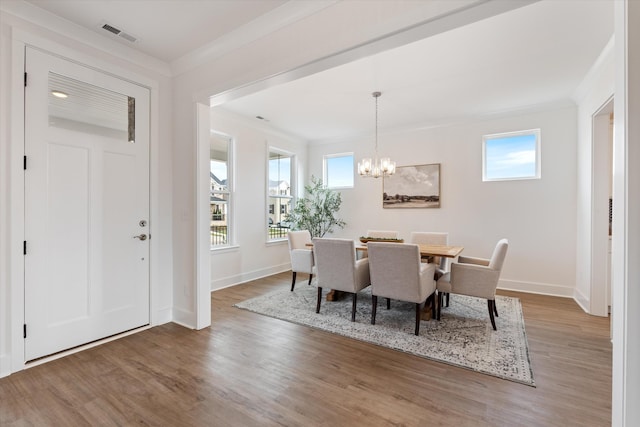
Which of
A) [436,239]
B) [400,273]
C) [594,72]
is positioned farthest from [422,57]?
[436,239]

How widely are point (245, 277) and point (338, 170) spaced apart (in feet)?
9.55

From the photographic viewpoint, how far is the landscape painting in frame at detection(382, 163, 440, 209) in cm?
500

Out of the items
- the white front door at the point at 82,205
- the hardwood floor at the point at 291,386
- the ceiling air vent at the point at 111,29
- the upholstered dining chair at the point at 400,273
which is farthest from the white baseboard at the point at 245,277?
the ceiling air vent at the point at 111,29

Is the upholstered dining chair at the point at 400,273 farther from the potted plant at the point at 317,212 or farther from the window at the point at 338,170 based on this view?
the window at the point at 338,170

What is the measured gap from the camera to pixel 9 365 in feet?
6.87

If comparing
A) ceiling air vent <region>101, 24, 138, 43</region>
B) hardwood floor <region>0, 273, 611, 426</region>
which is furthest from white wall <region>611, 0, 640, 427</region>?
ceiling air vent <region>101, 24, 138, 43</region>

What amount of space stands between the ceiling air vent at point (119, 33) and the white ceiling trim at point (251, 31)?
447 mm

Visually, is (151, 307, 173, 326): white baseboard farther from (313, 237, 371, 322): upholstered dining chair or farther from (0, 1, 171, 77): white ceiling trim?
(0, 1, 171, 77): white ceiling trim

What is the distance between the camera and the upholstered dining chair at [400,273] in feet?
8.98

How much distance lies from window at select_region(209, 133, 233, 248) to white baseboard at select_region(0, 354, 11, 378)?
2.57m

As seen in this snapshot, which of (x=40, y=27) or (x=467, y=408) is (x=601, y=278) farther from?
(x=40, y=27)

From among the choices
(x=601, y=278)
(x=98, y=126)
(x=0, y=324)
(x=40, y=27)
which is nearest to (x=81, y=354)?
(x=0, y=324)

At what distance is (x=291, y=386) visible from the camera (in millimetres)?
1980

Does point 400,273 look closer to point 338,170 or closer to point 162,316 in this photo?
point 162,316
